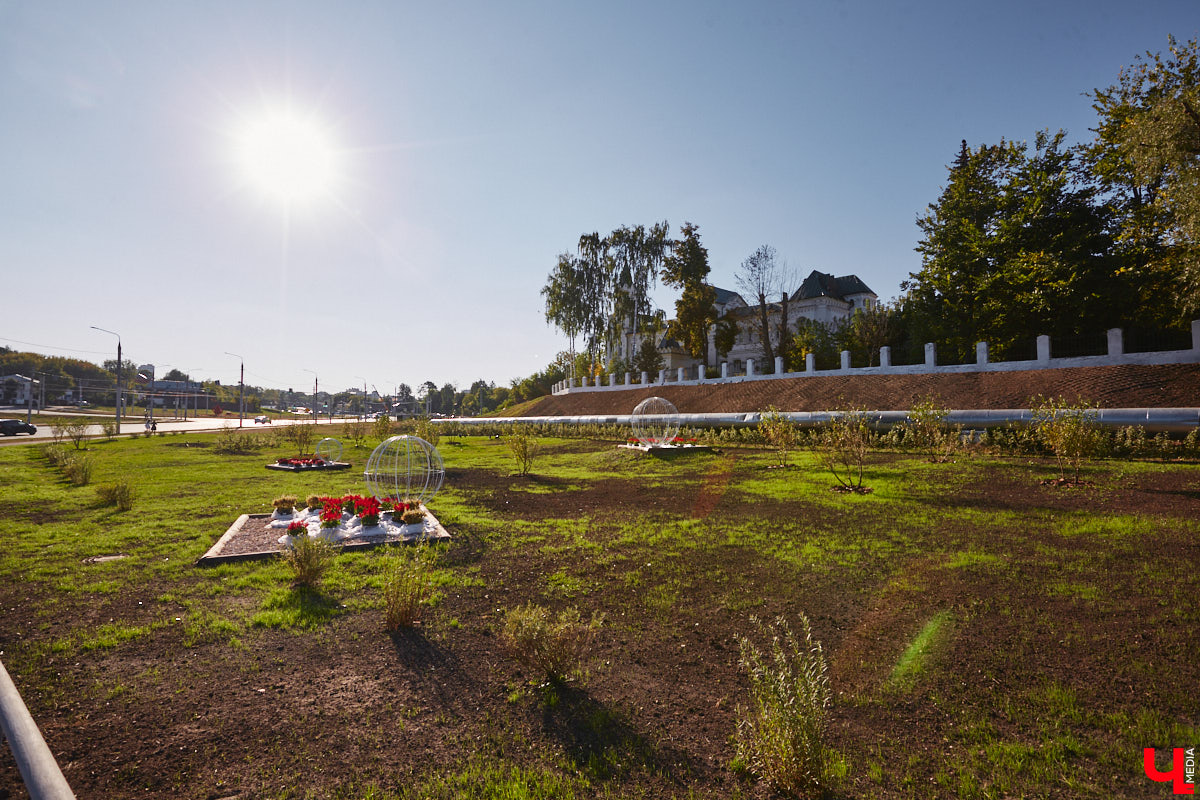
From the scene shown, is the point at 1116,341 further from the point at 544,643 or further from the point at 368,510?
the point at 368,510

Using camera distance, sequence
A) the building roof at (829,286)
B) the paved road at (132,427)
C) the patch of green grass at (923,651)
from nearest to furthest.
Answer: the patch of green grass at (923,651) < the paved road at (132,427) < the building roof at (829,286)

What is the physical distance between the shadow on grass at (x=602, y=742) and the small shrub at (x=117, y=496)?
12.4 meters

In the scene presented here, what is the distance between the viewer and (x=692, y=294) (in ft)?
148

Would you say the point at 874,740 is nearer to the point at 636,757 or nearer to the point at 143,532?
the point at 636,757

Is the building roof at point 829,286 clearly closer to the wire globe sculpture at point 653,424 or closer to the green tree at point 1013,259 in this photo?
the green tree at point 1013,259

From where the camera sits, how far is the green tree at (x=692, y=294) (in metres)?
45.0

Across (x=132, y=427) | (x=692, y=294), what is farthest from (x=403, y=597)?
(x=132, y=427)

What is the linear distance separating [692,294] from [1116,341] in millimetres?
27625

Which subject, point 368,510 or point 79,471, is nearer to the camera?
point 368,510

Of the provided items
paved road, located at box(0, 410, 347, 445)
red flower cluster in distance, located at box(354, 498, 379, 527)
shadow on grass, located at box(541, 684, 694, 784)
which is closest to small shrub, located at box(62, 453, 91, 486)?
red flower cluster in distance, located at box(354, 498, 379, 527)

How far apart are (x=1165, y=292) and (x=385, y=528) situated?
31718 mm

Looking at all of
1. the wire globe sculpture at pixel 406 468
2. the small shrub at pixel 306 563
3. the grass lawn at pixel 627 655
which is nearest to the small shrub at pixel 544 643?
the grass lawn at pixel 627 655

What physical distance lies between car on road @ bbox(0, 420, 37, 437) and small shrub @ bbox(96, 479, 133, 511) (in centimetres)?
3682

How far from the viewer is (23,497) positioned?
13.2 metres
